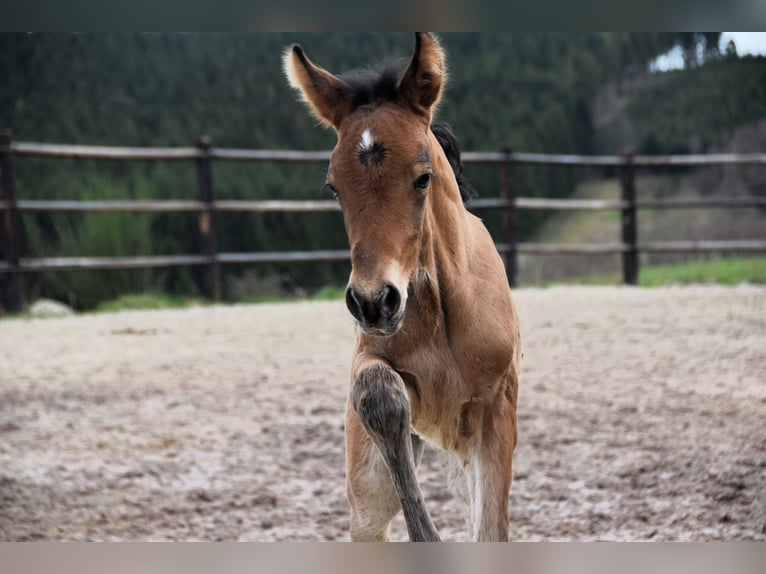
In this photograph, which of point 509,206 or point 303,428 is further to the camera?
point 509,206

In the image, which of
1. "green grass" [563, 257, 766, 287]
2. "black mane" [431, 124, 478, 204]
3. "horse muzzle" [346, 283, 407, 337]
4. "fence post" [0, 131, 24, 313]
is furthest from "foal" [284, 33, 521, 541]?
"green grass" [563, 257, 766, 287]

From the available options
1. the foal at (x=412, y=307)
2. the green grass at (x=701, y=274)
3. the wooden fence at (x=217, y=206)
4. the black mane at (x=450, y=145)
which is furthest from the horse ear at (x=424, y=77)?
the green grass at (x=701, y=274)

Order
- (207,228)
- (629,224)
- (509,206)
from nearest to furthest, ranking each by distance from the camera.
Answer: (207,228), (509,206), (629,224)

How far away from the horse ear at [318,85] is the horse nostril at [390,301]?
→ 0.33 metres

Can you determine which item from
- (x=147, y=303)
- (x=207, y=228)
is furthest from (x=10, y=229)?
(x=207, y=228)

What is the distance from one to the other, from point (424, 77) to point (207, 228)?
13.2ft

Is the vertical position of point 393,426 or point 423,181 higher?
point 423,181

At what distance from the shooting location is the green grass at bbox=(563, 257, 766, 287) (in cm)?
579

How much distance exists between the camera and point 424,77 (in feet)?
4.17

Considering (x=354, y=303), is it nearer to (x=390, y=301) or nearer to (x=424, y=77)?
(x=390, y=301)

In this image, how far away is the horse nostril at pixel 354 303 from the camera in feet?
3.60

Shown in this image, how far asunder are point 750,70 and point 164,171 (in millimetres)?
4972

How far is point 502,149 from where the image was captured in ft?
19.3

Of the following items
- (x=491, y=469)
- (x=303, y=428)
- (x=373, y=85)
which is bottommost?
(x=491, y=469)
